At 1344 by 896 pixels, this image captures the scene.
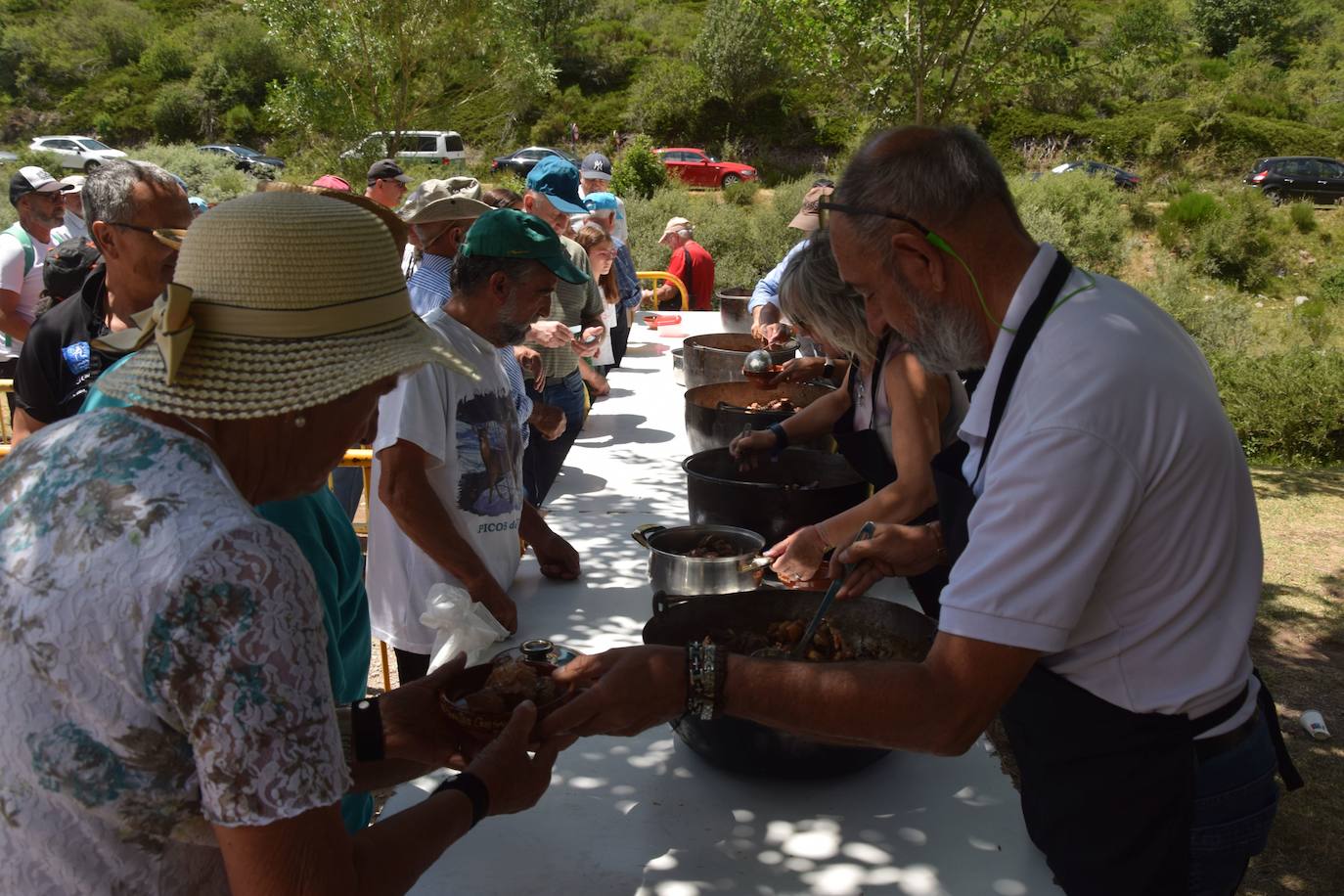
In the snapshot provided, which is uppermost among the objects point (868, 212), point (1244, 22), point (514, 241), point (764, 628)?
point (1244, 22)

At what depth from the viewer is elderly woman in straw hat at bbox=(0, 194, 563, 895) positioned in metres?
0.89

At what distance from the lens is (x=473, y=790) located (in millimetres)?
1289

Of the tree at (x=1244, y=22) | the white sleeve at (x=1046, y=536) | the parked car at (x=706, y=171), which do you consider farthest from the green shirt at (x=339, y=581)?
the tree at (x=1244, y=22)

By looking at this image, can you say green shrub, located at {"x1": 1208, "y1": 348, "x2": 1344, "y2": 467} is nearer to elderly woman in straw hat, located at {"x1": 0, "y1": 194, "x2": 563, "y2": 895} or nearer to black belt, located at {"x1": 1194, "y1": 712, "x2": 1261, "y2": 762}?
black belt, located at {"x1": 1194, "y1": 712, "x2": 1261, "y2": 762}

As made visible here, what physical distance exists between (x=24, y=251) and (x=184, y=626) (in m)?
5.39

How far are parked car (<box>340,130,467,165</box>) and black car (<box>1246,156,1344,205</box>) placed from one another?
20.5 meters

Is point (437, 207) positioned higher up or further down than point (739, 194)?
higher up

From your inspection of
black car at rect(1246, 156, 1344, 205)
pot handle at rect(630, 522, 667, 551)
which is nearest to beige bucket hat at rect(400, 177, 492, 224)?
pot handle at rect(630, 522, 667, 551)

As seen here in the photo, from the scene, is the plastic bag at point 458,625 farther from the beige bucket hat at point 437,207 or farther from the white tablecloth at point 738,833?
the beige bucket hat at point 437,207

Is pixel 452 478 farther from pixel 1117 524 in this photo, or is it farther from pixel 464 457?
pixel 1117 524

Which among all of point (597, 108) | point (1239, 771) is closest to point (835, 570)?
point (1239, 771)

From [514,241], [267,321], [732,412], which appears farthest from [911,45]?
[267,321]

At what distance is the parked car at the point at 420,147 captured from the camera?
71.9 ft

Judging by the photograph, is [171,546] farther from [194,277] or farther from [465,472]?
[465,472]
